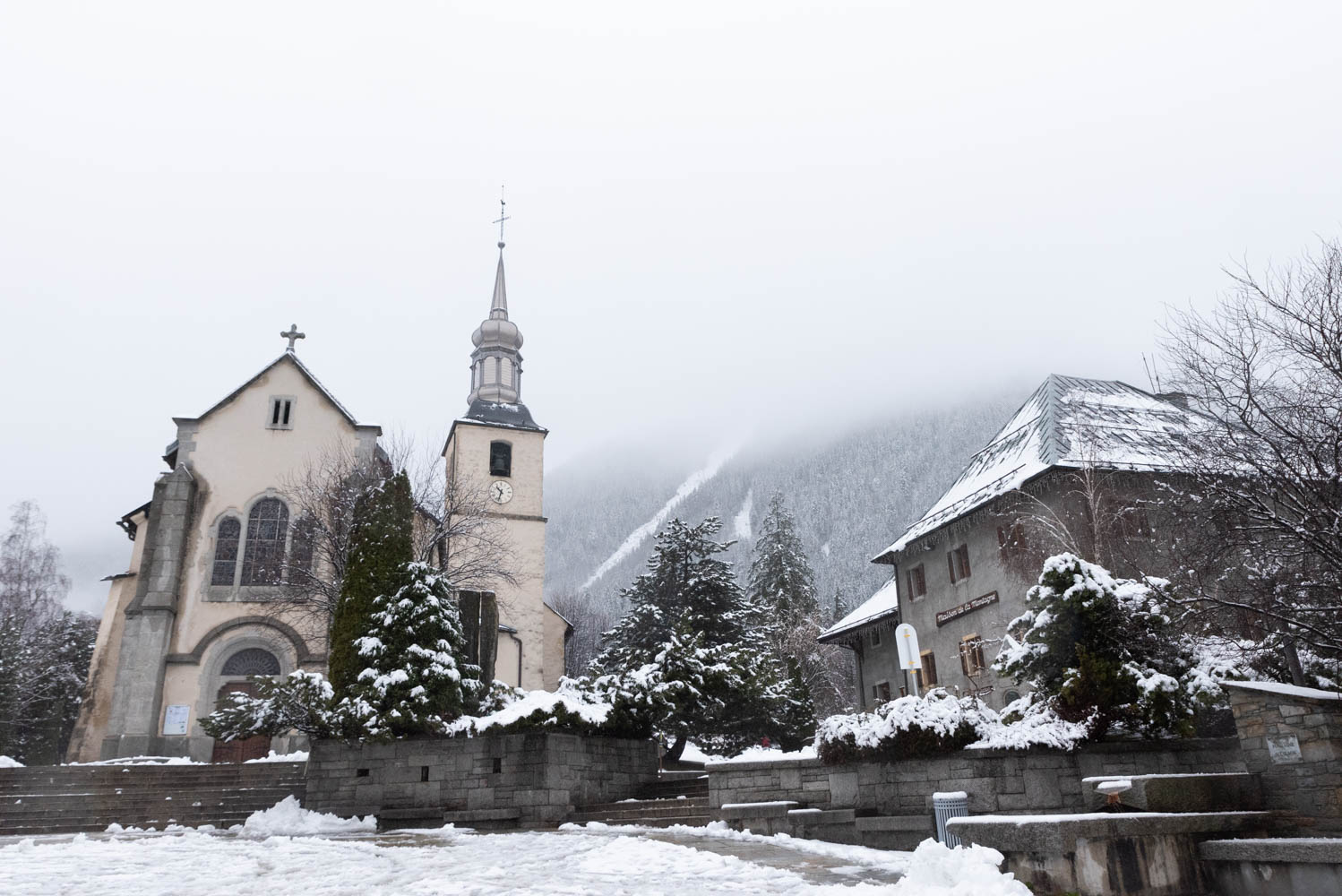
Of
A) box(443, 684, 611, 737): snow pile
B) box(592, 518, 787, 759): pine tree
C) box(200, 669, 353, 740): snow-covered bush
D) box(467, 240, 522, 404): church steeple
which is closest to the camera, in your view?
box(443, 684, 611, 737): snow pile

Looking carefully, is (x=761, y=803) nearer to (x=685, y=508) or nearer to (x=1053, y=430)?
(x=1053, y=430)

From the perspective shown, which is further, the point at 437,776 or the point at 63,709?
the point at 63,709

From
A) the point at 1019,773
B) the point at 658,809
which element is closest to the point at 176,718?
the point at 658,809

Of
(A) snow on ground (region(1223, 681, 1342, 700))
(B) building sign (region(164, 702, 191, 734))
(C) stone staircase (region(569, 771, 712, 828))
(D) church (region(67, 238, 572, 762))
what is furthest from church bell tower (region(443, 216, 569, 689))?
(A) snow on ground (region(1223, 681, 1342, 700))

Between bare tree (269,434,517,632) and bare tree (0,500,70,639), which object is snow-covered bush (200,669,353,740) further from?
bare tree (0,500,70,639)

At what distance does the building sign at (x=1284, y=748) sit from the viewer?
8.38 m

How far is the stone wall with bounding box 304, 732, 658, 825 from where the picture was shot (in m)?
15.9

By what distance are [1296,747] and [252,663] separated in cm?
2816

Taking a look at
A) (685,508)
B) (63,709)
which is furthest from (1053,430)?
(685,508)

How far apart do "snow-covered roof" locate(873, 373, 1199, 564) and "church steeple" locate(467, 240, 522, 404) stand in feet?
83.7

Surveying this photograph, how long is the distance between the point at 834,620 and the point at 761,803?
186ft

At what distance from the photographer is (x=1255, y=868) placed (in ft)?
22.2

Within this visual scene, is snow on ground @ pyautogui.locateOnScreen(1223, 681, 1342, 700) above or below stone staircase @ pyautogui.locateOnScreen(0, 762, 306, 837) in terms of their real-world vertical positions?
above

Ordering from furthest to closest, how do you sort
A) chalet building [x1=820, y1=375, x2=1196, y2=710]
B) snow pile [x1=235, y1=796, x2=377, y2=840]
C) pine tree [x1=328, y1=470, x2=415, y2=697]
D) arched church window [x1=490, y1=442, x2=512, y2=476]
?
arched church window [x1=490, y1=442, x2=512, y2=476] < chalet building [x1=820, y1=375, x2=1196, y2=710] < pine tree [x1=328, y1=470, x2=415, y2=697] < snow pile [x1=235, y1=796, x2=377, y2=840]
